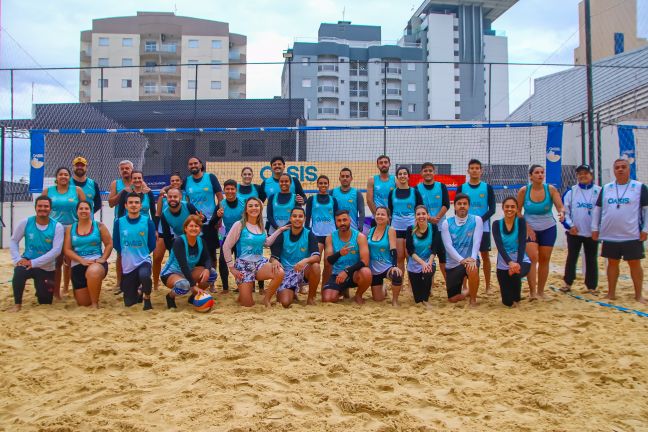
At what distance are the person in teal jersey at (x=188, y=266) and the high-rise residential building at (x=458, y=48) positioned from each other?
4043 cm

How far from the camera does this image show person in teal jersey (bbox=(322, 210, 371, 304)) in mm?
4479

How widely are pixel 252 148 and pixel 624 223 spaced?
13144 millimetres

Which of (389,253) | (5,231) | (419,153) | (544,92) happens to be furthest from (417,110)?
(389,253)

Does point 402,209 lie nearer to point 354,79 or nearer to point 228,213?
point 228,213

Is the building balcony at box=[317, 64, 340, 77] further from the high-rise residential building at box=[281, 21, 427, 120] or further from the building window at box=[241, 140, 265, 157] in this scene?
the building window at box=[241, 140, 265, 157]

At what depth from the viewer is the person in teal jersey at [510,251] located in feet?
14.5

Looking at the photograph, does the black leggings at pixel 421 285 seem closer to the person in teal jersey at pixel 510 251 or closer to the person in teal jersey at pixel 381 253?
the person in teal jersey at pixel 381 253

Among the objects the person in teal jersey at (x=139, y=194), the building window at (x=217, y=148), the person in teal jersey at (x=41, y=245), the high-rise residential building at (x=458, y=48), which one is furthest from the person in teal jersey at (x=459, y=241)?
the high-rise residential building at (x=458, y=48)

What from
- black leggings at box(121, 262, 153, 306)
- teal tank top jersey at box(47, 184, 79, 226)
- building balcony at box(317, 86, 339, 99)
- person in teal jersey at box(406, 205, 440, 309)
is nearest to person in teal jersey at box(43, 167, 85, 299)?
teal tank top jersey at box(47, 184, 79, 226)

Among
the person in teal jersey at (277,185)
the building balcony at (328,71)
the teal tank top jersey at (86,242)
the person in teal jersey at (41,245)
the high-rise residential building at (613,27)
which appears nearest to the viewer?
the person in teal jersey at (41,245)

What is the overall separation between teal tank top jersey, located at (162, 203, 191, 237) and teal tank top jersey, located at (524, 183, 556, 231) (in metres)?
3.40

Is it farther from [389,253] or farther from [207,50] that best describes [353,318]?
[207,50]

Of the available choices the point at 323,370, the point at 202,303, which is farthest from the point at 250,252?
the point at 323,370

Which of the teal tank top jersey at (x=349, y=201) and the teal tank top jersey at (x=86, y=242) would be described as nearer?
the teal tank top jersey at (x=86, y=242)
